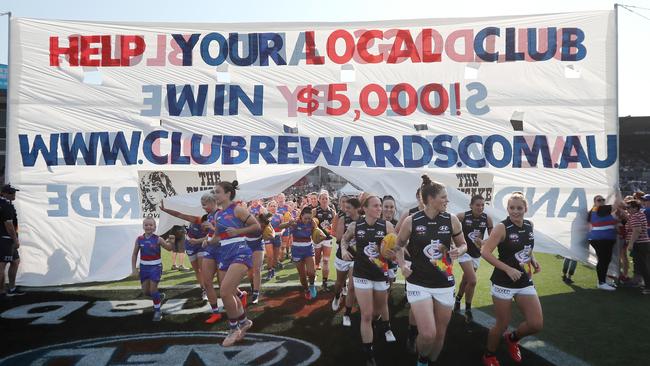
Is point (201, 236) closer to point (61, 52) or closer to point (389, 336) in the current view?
point (389, 336)

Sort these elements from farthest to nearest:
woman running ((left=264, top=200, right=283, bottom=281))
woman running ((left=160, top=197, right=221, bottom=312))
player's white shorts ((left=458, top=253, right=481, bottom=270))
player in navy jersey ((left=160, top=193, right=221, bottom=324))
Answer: woman running ((left=264, top=200, right=283, bottom=281))
woman running ((left=160, top=197, right=221, bottom=312))
player in navy jersey ((left=160, top=193, right=221, bottom=324))
player's white shorts ((left=458, top=253, right=481, bottom=270))

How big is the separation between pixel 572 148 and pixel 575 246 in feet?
5.64

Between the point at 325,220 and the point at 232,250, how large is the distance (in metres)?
3.59

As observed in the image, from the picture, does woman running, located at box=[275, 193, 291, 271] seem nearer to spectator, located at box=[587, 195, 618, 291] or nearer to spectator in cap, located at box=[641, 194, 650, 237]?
spectator, located at box=[587, 195, 618, 291]

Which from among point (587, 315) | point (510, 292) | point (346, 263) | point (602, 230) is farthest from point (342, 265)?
point (602, 230)

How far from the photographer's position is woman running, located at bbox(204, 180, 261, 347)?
18.9 ft

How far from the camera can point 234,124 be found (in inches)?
327

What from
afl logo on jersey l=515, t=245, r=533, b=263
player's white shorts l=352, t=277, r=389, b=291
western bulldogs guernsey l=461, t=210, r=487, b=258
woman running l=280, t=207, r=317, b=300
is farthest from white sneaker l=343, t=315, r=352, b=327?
afl logo on jersey l=515, t=245, r=533, b=263

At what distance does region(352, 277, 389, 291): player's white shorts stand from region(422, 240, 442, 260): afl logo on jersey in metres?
0.90

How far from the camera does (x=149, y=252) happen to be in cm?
707

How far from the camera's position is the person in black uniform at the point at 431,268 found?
174 inches

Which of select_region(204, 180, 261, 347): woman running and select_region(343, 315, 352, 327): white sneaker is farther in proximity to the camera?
select_region(343, 315, 352, 327): white sneaker

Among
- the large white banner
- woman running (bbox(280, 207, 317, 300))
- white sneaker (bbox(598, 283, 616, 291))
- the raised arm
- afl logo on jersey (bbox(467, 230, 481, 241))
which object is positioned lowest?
white sneaker (bbox(598, 283, 616, 291))

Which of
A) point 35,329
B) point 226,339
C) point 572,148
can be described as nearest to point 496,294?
point 226,339
